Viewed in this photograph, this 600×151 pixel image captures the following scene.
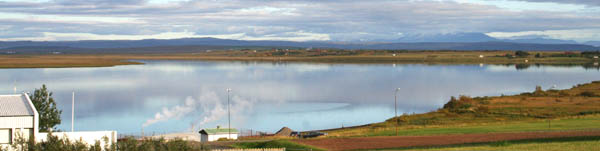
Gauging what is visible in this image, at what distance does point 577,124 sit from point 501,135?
7563mm

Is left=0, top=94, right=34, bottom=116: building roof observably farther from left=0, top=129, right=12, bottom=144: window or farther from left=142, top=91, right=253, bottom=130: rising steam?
left=142, top=91, right=253, bottom=130: rising steam

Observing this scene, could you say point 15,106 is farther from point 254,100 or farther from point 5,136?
point 254,100

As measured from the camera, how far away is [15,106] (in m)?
20.5

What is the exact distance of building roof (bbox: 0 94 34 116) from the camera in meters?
20.1

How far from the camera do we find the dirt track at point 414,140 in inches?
1065

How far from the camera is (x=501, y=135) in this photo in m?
29.5

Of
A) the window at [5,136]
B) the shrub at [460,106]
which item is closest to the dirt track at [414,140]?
the window at [5,136]

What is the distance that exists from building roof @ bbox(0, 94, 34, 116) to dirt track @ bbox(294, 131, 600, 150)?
11.7 meters

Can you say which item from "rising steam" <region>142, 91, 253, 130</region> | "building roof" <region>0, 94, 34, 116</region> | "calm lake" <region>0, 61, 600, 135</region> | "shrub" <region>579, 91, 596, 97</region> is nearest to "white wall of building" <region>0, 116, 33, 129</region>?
"building roof" <region>0, 94, 34, 116</region>

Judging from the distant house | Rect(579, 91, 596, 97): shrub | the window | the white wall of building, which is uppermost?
Rect(579, 91, 596, 97): shrub

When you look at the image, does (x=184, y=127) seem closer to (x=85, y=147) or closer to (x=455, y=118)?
(x=455, y=118)

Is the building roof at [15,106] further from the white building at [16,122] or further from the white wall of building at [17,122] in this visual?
the white wall of building at [17,122]

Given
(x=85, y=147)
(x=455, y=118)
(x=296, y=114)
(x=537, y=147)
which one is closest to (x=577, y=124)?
(x=455, y=118)

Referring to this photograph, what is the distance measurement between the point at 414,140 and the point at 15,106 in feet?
54.0
